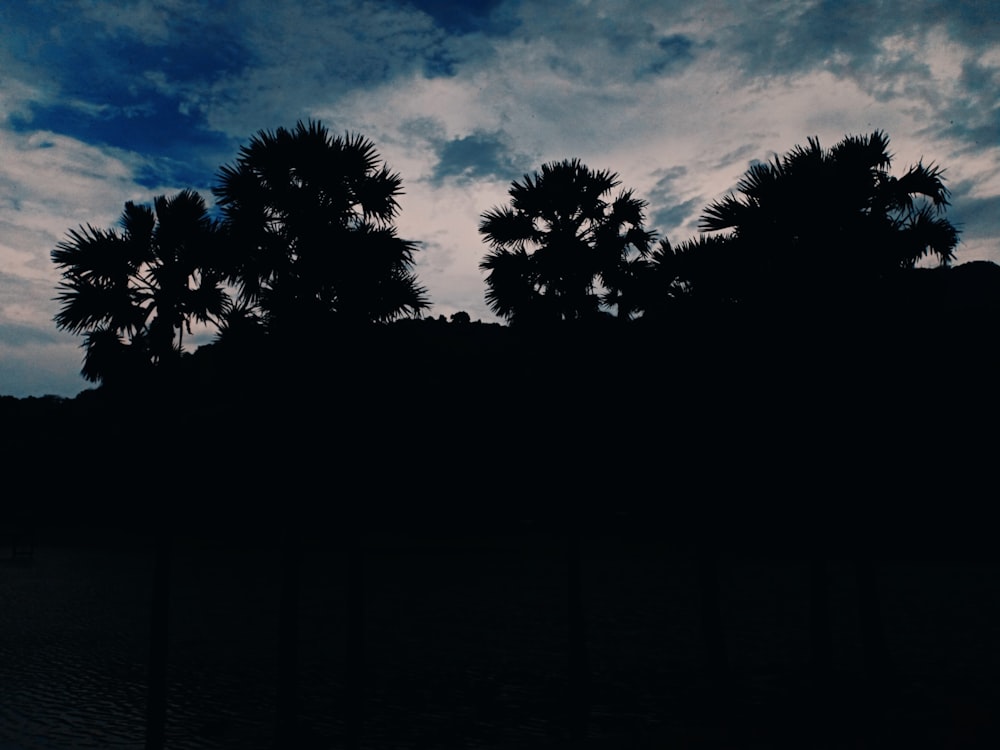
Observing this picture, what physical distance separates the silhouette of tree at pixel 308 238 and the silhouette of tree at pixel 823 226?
7213 millimetres

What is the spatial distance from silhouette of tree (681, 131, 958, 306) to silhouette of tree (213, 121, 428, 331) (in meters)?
7.21

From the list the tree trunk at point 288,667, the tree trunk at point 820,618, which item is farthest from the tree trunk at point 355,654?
the tree trunk at point 820,618

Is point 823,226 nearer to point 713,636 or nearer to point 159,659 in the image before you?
point 713,636

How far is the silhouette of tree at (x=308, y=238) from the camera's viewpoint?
14297 mm

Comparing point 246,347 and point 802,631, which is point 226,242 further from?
point 802,631

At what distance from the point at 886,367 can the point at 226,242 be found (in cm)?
1362

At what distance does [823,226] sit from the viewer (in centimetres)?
1493

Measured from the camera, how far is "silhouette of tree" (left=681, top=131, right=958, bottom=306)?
14.8 meters

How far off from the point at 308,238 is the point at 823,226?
1041cm

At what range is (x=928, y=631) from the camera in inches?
934

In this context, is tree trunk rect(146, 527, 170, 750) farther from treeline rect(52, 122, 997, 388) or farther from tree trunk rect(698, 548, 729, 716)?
tree trunk rect(698, 548, 729, 716)

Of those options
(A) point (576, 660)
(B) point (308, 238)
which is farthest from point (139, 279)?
(A) point (576, 660)

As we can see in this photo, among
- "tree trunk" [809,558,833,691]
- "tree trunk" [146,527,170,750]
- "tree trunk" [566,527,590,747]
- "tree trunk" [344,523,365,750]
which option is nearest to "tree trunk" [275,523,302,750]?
"tree trunk" [344,523,365,750]

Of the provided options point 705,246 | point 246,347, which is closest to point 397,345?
point 246,347
